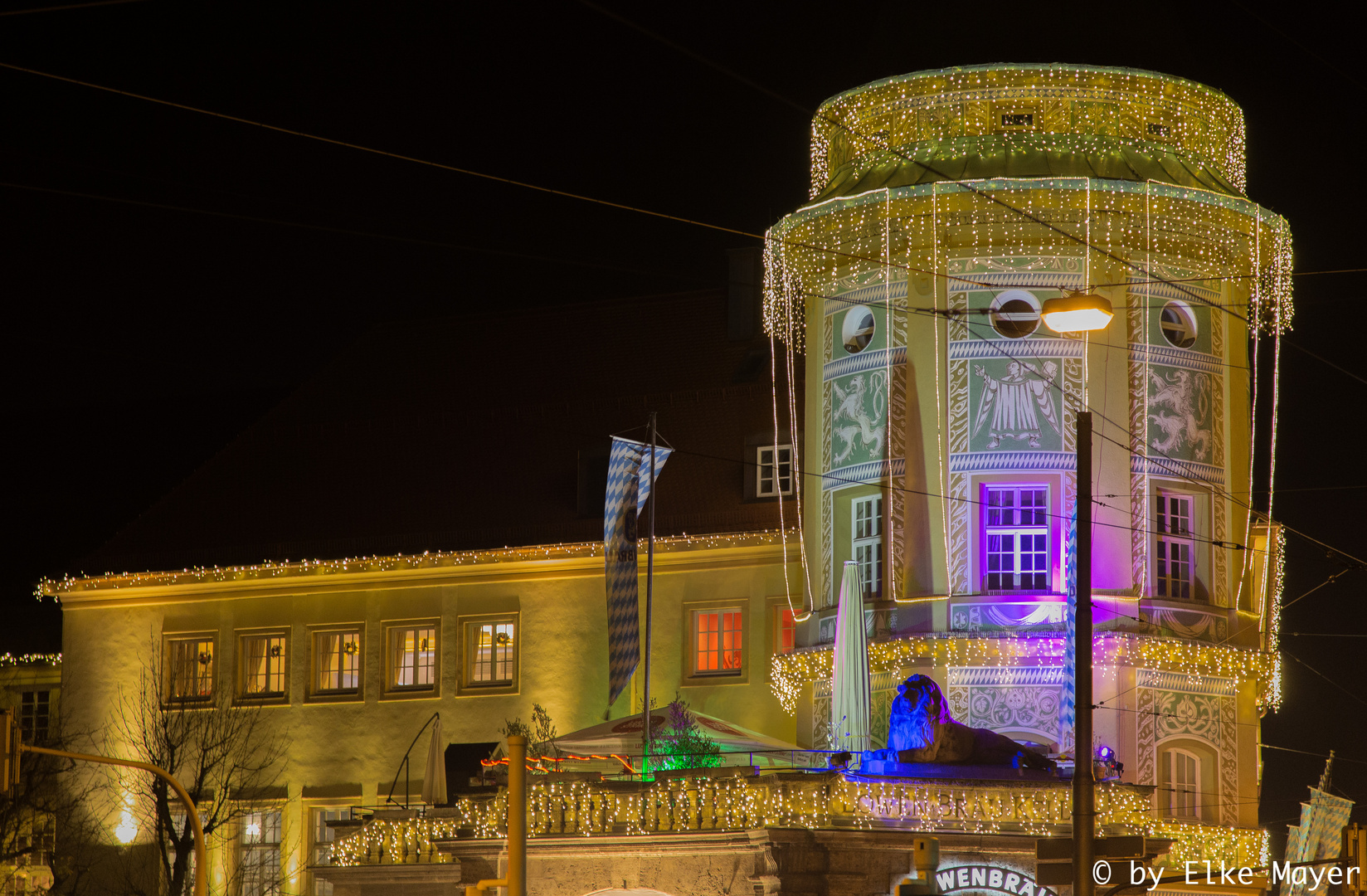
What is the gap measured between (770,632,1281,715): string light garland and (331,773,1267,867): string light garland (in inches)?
127

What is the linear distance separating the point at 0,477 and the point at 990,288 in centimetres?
3125

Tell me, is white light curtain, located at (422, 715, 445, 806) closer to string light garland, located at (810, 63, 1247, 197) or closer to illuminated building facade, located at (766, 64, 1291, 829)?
illuminated building facade, located at (766, 64, 1291, 829)

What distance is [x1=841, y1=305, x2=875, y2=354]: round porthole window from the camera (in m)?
37.5

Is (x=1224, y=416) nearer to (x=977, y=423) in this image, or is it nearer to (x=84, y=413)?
(x=977, y=423)

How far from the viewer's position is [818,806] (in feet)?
99.7

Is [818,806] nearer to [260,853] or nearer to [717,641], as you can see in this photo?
[717,641]

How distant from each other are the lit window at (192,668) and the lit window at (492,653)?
650 centimetres

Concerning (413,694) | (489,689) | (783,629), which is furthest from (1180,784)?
(413,694)

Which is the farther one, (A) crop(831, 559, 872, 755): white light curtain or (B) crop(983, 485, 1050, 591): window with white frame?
(B) crop(983, 485, 1050, 591): window with white frame

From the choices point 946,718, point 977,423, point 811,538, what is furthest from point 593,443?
point 946,718

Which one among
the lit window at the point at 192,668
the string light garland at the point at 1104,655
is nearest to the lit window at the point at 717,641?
the string light garland at the point at 1104,655

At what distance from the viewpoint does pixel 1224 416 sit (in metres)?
37.2

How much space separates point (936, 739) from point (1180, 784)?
248 inches

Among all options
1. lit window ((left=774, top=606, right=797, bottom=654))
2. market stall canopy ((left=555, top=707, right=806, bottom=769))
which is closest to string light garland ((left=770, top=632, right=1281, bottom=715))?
market stall canopy ((left=555, top=707, right=806, bottom=769))
